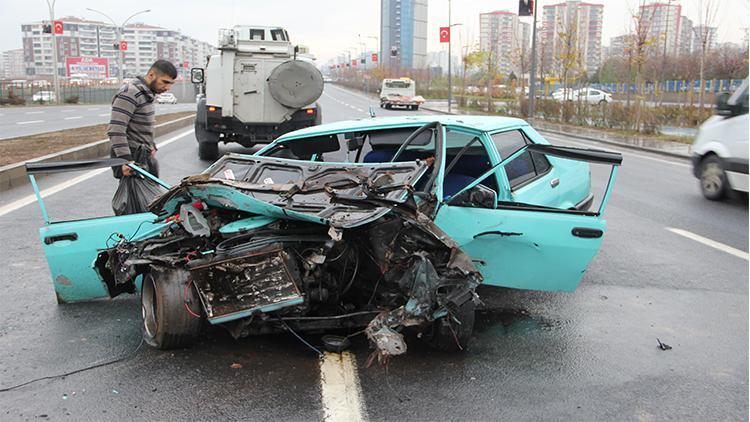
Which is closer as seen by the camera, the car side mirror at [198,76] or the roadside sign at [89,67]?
the car side mirror at [198,76]

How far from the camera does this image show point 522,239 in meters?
4.41

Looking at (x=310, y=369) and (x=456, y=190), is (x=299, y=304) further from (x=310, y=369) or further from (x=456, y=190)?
(x=456, y=190)

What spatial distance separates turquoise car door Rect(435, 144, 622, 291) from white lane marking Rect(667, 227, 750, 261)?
11.4 ft

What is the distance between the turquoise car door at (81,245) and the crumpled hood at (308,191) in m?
0.38

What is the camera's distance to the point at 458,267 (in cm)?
380

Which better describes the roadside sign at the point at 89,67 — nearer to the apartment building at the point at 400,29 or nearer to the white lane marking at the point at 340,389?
the apartment building at the point at 400,29

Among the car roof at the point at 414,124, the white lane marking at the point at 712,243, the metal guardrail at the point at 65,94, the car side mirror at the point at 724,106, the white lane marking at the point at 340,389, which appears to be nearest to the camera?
the white lane marking at the point at 340,389

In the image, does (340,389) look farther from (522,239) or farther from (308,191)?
(522,239)

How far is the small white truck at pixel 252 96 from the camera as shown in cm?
1477

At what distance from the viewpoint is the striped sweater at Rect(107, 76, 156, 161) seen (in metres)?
6.32

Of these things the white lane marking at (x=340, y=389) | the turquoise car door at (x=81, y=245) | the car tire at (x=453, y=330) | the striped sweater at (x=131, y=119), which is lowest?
the white lane marking at (x=340, y=389)

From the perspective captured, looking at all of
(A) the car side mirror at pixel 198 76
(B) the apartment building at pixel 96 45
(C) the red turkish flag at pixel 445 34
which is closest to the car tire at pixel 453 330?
(A) the car side mirror at pixel 198 76

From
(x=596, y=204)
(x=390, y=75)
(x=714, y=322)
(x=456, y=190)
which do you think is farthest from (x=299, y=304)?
(x=390, y=75)

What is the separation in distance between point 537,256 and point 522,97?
32611 millimetres
